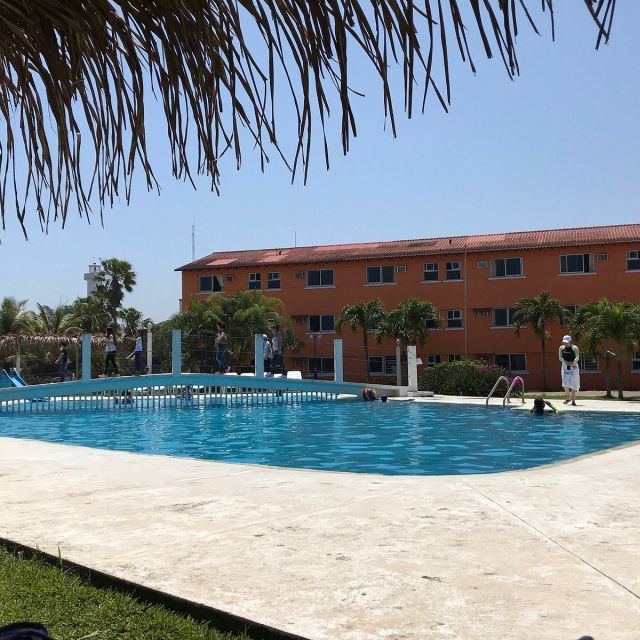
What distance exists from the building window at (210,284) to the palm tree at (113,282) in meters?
4.35

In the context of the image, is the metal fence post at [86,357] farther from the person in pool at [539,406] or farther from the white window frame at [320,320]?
the white window frame at [320,320]

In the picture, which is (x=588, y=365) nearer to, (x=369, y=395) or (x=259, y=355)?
(x=369, y=395)

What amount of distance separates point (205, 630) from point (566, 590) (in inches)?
59.7

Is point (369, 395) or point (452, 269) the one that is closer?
point (369, 395)

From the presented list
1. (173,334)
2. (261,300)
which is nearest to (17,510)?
(173,334)

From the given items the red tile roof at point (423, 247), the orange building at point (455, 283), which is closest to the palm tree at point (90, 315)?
the orange building at point (455, 283)

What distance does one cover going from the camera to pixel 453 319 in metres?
36.5

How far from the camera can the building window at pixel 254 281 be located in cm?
4022

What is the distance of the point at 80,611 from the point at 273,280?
3704 cm

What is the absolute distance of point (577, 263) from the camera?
34125mm

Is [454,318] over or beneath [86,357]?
over

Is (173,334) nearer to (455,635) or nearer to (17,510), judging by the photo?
(17,510)

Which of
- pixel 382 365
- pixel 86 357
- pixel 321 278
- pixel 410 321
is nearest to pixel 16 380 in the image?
pixel 86 357

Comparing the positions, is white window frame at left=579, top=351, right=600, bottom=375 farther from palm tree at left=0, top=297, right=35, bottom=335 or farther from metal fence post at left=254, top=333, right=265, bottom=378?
palm tree at left=0, top=297, right=35, bottom=335
